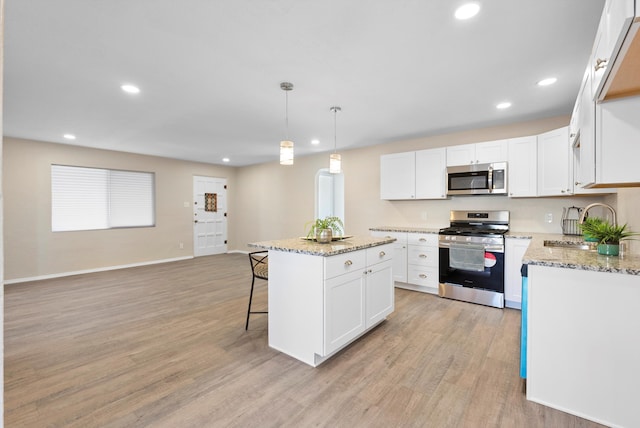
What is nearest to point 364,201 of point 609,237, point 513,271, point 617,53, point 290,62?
point 513,271

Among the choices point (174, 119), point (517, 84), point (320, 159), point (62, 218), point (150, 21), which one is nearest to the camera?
point (150, 21)

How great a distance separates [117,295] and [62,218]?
7.92ft

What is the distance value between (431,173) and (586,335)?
9.91ft

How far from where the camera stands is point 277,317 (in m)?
2.68

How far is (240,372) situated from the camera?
2338mm

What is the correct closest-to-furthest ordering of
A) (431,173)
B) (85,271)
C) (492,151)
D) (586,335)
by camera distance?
1. (586,335)
2. (492,151)
3. (431,173)
4. (85,271)

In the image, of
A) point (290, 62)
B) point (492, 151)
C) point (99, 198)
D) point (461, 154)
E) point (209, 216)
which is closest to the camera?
point (290, 62)

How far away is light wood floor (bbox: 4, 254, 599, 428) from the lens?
6.13ft

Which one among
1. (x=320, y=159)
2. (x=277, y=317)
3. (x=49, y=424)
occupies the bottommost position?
(x=49, y=424)

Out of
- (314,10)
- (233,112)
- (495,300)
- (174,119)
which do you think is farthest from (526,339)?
(174,119)

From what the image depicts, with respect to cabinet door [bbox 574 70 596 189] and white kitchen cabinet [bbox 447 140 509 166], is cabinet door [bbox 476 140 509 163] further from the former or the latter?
cabinet door [bbox 574 70 596 189]

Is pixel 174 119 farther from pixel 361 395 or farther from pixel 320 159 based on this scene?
pixel 361 395

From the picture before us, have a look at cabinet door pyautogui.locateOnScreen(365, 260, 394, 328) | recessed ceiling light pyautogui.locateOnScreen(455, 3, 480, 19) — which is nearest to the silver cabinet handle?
recessed ceiling light pyautogui.locateOnScreen(455, 3, 480, 19)

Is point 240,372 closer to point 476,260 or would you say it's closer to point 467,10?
point 467,10
